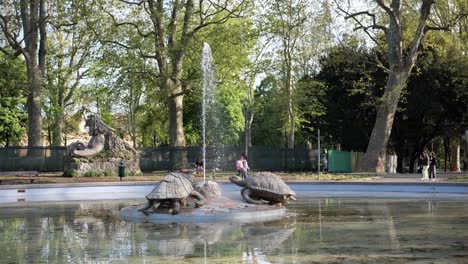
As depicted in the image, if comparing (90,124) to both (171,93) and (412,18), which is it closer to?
(171,93)

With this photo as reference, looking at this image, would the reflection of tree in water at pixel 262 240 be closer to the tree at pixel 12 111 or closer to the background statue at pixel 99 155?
the background statue at pixel 99 155

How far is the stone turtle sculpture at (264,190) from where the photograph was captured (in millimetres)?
17703

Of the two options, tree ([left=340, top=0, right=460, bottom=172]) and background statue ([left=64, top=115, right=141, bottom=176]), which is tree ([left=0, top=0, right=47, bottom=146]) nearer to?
background statue ([left=64, top=115, right=141, bottom=176])

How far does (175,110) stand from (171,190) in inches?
1064

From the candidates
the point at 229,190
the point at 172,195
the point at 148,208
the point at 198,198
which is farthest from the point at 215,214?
the point at 229,190

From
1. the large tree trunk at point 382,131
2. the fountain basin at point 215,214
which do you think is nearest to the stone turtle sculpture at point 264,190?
the fountain basin at point 215,214

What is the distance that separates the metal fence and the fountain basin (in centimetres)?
A: 2427

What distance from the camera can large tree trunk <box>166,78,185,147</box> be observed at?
41594 mm

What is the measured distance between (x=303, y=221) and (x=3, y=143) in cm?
5228

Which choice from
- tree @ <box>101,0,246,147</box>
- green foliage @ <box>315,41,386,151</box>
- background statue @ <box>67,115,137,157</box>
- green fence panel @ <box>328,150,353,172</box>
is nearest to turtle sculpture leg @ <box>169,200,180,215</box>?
background statue @ <box>67,115,137,157</box>

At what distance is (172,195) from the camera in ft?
51.4

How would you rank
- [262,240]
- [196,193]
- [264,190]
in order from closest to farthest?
[262,240], [196,193], [264,190]

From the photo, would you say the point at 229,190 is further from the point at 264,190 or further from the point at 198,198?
the point at 198,198

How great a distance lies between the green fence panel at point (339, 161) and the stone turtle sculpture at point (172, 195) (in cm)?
3038
